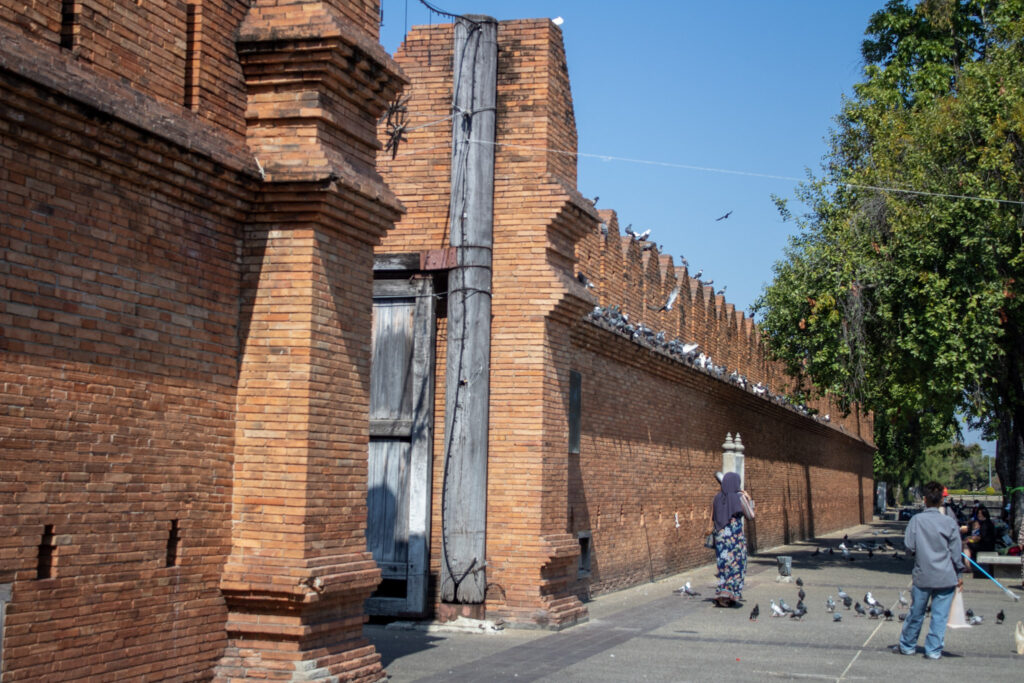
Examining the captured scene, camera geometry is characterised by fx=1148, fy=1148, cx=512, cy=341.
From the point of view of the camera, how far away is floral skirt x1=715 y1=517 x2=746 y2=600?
51.7ft

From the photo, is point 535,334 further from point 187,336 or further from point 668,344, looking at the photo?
point 668,344

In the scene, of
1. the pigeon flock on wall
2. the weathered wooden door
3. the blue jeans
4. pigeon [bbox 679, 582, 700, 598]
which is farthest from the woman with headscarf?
the weathered wooden door

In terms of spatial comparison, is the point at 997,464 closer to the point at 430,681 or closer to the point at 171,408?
the point at 430,681

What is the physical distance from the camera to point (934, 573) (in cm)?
1133

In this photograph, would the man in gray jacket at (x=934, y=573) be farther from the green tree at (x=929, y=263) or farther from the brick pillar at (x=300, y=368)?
the green tree at (x=929, y=263)

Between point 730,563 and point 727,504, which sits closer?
point 730,563

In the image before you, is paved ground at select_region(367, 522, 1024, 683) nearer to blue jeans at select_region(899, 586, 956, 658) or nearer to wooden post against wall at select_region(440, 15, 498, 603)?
blue jeans at select_region(899, 586, 956, 658)

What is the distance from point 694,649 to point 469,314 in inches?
174

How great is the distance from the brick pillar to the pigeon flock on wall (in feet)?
20.8

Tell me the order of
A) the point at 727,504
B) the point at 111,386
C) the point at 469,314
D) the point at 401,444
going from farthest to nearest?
the point at 727,504
the point at 401,444
the point at 469,314
the point at 111,386

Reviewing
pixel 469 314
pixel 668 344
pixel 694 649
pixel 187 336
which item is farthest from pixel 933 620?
pixel 668 344

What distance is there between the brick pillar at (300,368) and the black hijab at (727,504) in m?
8.03

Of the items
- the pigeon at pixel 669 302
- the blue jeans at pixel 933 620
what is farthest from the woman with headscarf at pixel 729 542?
the pigeon at pixel 669 302

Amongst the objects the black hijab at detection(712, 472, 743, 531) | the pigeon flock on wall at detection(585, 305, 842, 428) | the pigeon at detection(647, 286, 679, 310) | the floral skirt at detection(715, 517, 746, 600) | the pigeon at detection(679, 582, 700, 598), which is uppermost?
the pigeon at detection(647, 286, 679, 310)
